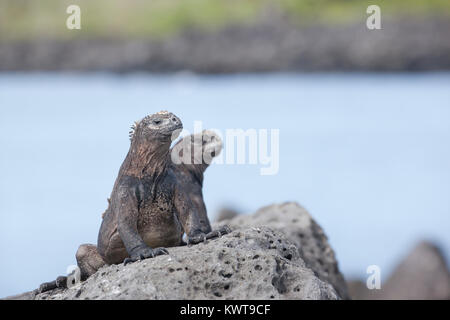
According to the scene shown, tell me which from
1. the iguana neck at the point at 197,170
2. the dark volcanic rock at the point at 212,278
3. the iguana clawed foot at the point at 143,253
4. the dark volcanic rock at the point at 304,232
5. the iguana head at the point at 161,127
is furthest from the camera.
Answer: the dark volcanic rock at the point at 304,232

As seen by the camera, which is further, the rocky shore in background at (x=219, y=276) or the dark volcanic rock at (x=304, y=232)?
the dark volcanic rock at (x=304, y=232)

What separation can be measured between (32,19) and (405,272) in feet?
63.5

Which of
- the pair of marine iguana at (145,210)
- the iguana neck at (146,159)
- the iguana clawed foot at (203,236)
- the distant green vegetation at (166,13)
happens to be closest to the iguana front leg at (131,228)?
the pair of marine iguana at (145,210)

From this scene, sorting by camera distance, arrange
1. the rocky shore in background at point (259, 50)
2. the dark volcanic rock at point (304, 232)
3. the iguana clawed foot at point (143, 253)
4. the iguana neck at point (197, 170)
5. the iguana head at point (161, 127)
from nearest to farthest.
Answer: the iguana clawed foot at point (143, 253), the iguana head at point (161, 127), the iguana neck at point (197, 170), the dark volcanic rock at point (304, 232), the rocky shore in background at point (259, 50)

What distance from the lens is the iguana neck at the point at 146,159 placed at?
4402 mm

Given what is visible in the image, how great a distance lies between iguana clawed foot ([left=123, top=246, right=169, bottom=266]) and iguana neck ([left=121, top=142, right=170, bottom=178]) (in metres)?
0.52

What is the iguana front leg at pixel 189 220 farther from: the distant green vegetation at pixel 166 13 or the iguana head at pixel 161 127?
the distant green vegetation at pixel 166 13

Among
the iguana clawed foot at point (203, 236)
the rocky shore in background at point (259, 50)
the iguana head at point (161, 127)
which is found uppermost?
the rocky shore in background at point (259, 50)

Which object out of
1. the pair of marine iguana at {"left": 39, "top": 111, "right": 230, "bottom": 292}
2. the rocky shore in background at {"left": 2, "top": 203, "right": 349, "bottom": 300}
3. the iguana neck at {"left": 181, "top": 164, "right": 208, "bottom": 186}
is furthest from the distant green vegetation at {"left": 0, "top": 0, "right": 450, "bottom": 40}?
the rocky shore in background at {"left": 2, "top": 203, "right": 349, "bottom": 300}

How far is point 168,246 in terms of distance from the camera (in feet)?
15.4

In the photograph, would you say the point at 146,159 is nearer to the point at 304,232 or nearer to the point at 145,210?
the point at 145,210

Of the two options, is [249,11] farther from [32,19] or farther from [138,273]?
[138,273]

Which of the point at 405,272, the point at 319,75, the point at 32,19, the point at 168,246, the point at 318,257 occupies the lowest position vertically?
the point at 405,272
